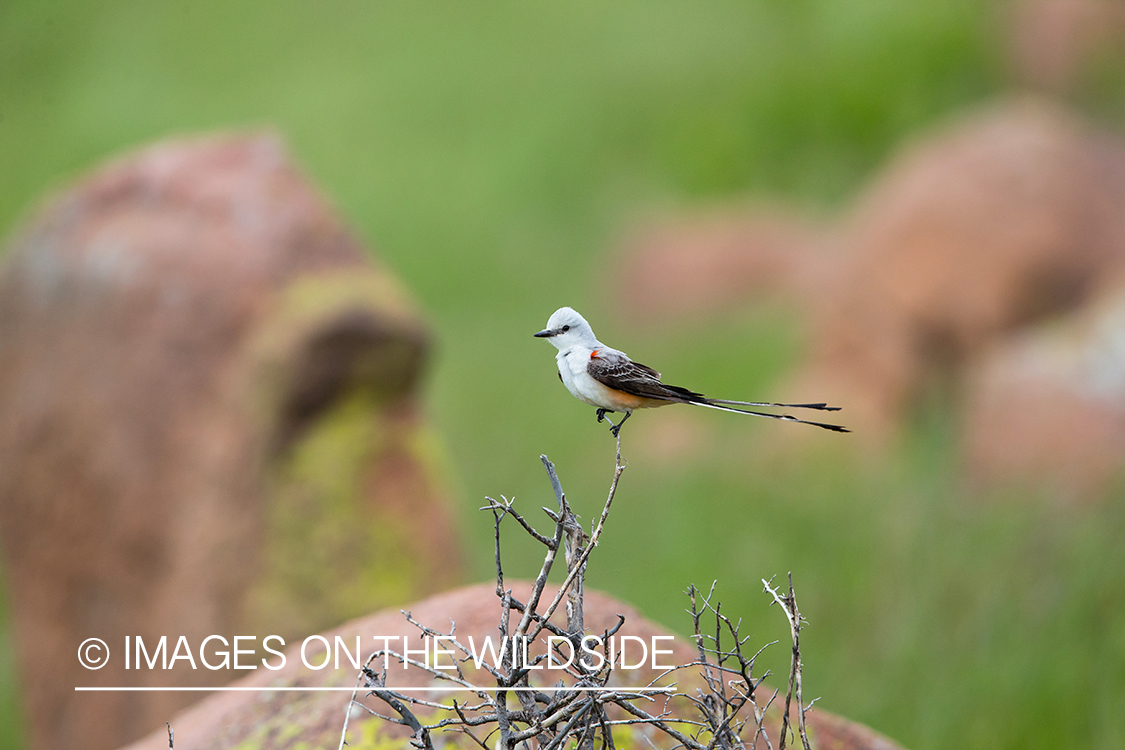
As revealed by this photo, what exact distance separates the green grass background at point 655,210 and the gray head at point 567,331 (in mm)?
3952

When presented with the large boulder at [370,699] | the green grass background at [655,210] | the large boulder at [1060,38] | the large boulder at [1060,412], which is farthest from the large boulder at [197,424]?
the large boulder at [1060,38]

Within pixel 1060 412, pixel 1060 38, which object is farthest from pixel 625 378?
pixel 1060 38

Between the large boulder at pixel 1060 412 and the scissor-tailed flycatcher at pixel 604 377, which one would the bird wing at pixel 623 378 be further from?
the large boulder at pixel 1060 412

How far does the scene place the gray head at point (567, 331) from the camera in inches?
59.6

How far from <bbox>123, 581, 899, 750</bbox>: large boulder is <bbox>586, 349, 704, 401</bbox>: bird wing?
1.06 metres

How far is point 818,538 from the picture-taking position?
6.18 metres

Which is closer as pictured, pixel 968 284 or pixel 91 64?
pixel 968 284

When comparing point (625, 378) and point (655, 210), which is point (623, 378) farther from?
point (655, 210)

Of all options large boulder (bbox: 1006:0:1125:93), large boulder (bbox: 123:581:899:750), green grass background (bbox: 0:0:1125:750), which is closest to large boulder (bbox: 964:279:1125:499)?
green grass background (bbox: 0:0:1125:750)

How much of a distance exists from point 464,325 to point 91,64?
5.82 m

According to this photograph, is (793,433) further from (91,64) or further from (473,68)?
(91,64)

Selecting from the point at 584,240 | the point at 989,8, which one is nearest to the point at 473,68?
the point at 584,240

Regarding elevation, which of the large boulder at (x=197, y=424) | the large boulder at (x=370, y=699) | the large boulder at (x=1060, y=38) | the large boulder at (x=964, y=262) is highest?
the large boulder at (x=1060, y=38)

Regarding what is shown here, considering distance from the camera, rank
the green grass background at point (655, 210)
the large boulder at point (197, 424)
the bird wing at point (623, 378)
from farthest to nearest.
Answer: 1. the green grass background at point (655, 210)
2. the large boulder at point (197, 424)
3. the bird wing at point (623, 378)
